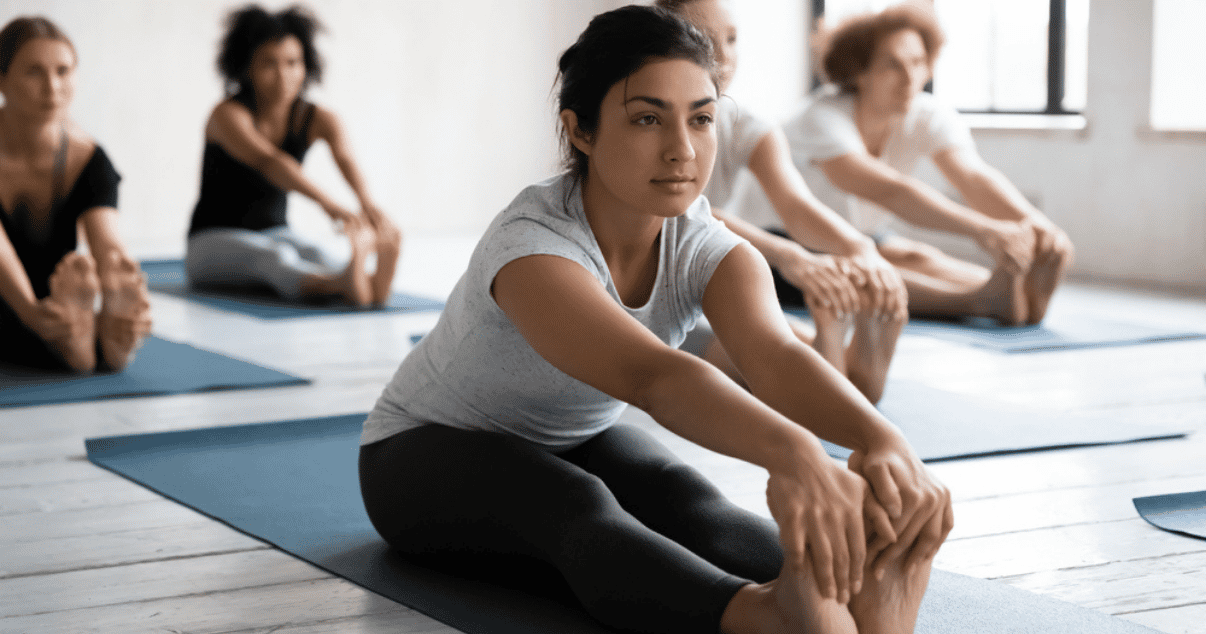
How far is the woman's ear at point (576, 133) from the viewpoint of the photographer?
1.47m

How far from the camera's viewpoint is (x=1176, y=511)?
190 centimetres

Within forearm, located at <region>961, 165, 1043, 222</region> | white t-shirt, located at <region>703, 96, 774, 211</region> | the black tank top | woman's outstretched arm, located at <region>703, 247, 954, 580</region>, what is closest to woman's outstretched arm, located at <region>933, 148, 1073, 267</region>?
forearm, located at <region>961, 165, 1043, 222</region>

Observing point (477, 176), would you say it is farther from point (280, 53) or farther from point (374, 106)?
point (280, 53)

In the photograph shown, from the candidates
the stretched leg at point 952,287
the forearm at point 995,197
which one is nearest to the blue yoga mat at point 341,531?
the stretched leg at point 952,287

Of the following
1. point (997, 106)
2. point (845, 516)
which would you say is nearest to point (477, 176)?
point (997, 106)

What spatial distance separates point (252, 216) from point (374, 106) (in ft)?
9.15

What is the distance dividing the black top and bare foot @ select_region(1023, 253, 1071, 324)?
7.81 feet

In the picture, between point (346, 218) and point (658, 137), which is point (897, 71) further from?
point (658, 137)

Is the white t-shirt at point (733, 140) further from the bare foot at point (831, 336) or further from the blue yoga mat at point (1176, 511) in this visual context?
the blue yoga mat at point (1176, 511)

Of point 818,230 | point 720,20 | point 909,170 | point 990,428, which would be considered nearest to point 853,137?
point 909,170

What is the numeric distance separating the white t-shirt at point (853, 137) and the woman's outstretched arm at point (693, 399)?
236cm

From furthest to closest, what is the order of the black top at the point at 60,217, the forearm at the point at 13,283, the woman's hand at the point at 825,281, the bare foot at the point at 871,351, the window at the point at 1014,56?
the window at the point at 1014,56, the black top at the point at 60,217, the forearm at the point at 13,283, the bare foot at the point at 871,351, the woman's hand at the point at 825,281

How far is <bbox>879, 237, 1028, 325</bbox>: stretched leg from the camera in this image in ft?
12.3

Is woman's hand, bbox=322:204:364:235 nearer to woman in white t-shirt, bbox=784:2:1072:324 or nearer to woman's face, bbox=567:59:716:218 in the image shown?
woman in white t-shirt, bbox=784:2:1072:324
